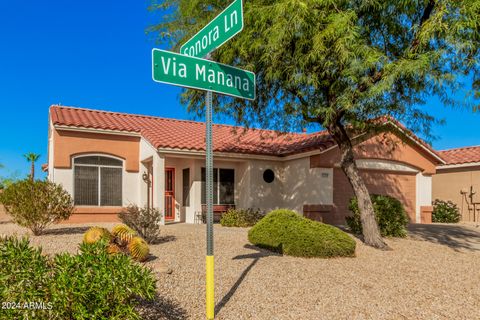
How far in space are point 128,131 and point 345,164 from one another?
918cm

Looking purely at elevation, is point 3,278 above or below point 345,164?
below

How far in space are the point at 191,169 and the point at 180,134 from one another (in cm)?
188

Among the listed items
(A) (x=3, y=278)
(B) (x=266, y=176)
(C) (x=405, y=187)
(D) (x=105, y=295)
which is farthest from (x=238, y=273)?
(C) (x=405, y=187)

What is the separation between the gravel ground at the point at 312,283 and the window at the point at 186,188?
689 cm

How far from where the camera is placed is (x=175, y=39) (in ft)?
36.6

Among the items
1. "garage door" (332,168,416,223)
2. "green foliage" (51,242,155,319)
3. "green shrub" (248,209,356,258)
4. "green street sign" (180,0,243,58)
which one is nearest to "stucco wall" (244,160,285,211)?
"garage door" (332,168,416,223)

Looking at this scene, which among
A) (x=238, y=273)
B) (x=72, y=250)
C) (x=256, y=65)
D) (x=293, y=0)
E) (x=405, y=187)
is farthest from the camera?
(x=405, y=187)

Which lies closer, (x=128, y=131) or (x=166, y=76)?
(x=166, y=76)

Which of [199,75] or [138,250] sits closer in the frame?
[199,75]

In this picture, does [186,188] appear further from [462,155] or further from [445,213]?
[462,155]

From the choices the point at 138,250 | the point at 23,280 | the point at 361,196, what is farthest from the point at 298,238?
the point at 23,280

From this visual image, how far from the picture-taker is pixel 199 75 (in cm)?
446

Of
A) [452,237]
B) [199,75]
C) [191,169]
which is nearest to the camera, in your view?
[199,75]

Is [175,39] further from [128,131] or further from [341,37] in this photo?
[128,131]
